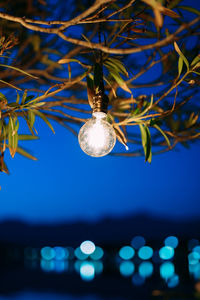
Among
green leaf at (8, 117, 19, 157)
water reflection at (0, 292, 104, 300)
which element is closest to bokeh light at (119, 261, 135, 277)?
water reflection at (0, 292, 104, 300)

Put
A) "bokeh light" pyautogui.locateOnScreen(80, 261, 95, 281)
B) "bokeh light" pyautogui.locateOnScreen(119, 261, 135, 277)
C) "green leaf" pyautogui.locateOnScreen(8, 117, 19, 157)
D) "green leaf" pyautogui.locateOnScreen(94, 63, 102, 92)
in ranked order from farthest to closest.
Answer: "bokeh light" pyautogui.locateOnScreen(119, 261, 135, 277) → "bokeh light" pyautogui.locateOnScreen(80, 261, 95, 281) → "green leaf" pyautogui.locateOnScreen(8, 117, 19, 157) → "green leaf" pyautogui.locateOnScreen(94, 63, 102, 92)

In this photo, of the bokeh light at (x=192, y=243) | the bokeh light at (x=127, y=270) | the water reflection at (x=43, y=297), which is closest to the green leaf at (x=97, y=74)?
the water reflection at (x=43, y=297)

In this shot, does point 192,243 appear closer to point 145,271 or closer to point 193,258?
point 145,271

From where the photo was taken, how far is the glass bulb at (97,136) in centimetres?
76

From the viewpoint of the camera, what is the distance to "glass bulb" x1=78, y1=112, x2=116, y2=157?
760mm

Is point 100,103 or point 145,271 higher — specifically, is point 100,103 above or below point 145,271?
above

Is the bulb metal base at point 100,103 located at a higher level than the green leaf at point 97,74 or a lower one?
lower

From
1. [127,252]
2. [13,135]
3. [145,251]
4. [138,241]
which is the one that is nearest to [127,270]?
[138,241]

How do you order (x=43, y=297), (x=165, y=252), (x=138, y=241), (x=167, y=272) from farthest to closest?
(x=165, y=252)
(x=138, y=241)
(x=167, y=272)
(x=43, y=297)

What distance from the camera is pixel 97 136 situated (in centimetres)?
77

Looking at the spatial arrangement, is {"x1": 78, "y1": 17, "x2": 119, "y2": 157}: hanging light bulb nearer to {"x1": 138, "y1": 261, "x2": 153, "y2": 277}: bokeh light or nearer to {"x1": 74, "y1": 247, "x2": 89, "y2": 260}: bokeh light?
{"x1": 138, "y1": 261, "x2": 153, "y2": 277}: bokeh light

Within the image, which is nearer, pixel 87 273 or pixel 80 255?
pixel 87 273

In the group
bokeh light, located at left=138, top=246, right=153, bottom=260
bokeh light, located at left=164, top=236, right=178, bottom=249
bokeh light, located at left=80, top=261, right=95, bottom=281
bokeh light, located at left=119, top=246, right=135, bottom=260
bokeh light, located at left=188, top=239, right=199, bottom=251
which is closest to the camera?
bokeh light, located at left=80, top=261, right=95, bottom=281

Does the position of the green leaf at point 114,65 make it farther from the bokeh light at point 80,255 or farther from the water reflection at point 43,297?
the bokeh light at point 80,255
